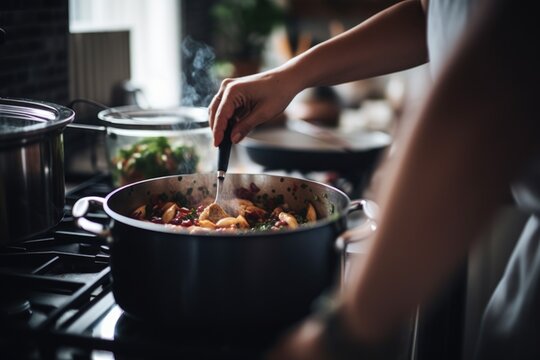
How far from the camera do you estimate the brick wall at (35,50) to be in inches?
60.6

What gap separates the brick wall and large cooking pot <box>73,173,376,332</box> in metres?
0.91

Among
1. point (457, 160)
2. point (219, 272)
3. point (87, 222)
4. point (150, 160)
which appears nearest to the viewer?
point (457, 160)

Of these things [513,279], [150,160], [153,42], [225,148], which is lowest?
[513,279]

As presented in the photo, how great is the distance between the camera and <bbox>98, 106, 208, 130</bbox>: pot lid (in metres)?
1.38

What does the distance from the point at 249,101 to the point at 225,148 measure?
0.34 feet

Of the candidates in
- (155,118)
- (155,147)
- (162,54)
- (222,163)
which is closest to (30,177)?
(222,163)

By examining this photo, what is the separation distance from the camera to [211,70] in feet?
13.8

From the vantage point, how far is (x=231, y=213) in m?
1.10

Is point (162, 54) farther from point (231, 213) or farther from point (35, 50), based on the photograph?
point (231, 213)

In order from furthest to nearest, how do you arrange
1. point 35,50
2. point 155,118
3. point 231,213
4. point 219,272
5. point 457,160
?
point 35,50 → point 155,118 → point 231,213 → point 219,272 → point 457,160

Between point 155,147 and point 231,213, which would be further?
point 155,147

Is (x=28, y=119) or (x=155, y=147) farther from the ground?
(x=28, y=119)

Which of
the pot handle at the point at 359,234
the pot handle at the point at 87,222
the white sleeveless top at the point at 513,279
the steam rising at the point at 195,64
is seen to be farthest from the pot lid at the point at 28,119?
the steam rising at the point at 195,64

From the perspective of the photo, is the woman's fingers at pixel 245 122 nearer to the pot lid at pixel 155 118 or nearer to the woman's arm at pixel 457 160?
the pot lid at pixel 155 118
